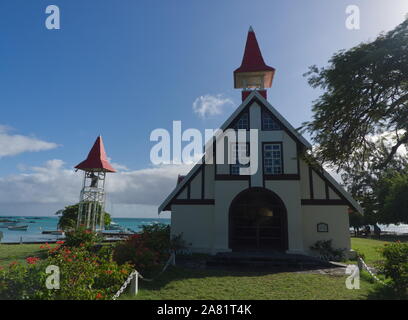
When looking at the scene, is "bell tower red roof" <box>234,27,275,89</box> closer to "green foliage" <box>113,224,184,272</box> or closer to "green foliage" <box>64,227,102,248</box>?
"green foliage" <box>113,224,184,272</box>

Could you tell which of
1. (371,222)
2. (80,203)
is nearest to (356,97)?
(80,203)

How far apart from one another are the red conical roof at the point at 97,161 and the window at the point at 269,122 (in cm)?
1610

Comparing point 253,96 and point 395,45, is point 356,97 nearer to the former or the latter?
point 395,45

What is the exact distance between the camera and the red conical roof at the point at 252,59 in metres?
17.2

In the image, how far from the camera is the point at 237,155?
47.5 feet

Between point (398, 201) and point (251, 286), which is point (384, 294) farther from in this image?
point (398, 201)

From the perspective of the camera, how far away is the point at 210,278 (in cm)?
932

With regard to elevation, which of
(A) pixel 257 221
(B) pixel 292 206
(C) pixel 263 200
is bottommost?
(A) pixel 257 221

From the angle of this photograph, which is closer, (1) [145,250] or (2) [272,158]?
(1) [145,250]

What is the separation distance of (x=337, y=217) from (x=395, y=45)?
30.9 ft

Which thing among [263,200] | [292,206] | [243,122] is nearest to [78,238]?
[263,200]

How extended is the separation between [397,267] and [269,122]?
31.7ft

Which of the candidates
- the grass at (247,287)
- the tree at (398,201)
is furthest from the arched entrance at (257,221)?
the tree at (398,201)

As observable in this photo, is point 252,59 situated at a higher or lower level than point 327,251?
higher
